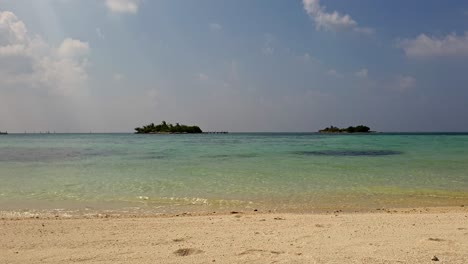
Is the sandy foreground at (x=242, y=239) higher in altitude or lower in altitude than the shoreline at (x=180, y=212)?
higher

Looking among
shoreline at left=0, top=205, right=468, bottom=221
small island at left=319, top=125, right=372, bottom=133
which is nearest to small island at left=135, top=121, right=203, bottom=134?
small island at left=319, top=125, right=372, bottom=133

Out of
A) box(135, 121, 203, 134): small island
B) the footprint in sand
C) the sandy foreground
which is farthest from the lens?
box(135, 121, 203, 134): small island

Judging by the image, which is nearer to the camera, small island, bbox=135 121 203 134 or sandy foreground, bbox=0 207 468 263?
sandy foreground, bbox=0 207 468 263

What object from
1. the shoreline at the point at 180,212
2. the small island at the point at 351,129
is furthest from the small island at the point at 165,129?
the shoreline at the point at 180,212

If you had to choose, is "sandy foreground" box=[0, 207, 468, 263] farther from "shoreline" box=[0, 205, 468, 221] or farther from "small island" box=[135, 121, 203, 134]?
"small island" box=[135, 121, 203, 134]

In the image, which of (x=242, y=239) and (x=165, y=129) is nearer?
(x=242, y=239)

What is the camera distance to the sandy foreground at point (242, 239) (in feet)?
18.6

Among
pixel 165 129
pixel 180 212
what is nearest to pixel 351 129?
pixel 165 129

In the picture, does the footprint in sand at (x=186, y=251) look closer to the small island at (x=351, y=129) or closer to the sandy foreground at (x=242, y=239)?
the sandy foreground at (x=242, y=239)

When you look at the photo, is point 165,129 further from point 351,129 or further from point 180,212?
point 180,212

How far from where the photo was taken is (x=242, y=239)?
6699 mm

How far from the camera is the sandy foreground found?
5.67m

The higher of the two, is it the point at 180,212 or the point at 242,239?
the point at 242,239

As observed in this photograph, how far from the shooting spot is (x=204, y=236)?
6.97 meters
